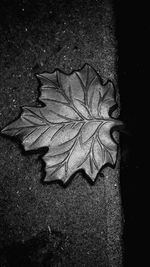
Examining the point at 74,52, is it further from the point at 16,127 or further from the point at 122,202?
the point at 122,202

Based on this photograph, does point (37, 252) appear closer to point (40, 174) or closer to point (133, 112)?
point (40, 174)

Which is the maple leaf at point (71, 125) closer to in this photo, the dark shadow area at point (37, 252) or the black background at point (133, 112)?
the black background at point (133, 112)

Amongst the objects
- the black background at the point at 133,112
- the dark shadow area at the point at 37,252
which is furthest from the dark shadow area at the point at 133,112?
the dark shadow area at the point at 37,252

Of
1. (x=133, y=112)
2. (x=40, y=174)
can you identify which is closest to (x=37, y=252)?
(x=40, y=174)

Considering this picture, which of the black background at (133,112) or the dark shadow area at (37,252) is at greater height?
the black background at (133,112)

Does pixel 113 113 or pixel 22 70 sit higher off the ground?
pixel 22 70

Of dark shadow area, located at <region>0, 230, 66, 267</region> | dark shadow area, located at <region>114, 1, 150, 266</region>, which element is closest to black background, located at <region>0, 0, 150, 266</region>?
dark shadow area, located at <region>114, 1, 150, 266</region>

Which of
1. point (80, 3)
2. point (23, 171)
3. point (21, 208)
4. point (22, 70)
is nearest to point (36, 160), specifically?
point (23, 171)
